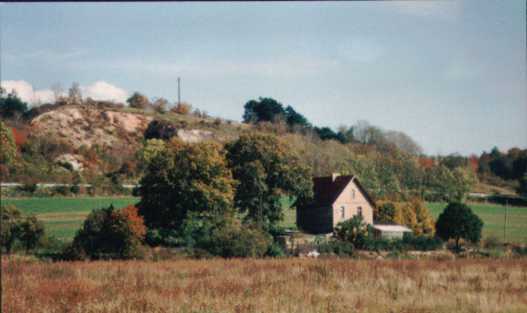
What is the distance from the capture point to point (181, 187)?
3616cm

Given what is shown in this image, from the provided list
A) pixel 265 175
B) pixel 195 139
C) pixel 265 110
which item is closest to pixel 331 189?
pixel 265 175

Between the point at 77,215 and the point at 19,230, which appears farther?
the point at 77,215

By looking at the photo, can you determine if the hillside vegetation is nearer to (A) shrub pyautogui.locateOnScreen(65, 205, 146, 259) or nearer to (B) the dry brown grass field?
(A) shrub pyautogui.locateOnScreen(65, 205, 146, 259)

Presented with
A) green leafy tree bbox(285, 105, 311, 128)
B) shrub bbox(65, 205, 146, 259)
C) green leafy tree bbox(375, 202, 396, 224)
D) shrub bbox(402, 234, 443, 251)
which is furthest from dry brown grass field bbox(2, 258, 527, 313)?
green leafy tree bbox(285, 105, 311, 128)

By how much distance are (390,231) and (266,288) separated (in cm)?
2919

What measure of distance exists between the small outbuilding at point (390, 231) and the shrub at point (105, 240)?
19.0m

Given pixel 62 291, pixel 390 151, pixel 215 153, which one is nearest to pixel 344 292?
pixel 62 291

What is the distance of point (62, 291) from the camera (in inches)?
559

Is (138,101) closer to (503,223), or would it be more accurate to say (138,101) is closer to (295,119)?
(295,119)

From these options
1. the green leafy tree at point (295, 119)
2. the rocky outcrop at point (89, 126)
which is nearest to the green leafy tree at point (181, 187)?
the rocky outcrop at point (89, 126)

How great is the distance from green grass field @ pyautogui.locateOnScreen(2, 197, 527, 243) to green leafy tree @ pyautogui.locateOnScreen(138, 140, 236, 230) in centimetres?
361

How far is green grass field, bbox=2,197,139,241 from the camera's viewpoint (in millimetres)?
34281

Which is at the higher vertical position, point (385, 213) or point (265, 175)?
point (265, 175)

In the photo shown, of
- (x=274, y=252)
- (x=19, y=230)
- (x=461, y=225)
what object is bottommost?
(x=274, y=252)
